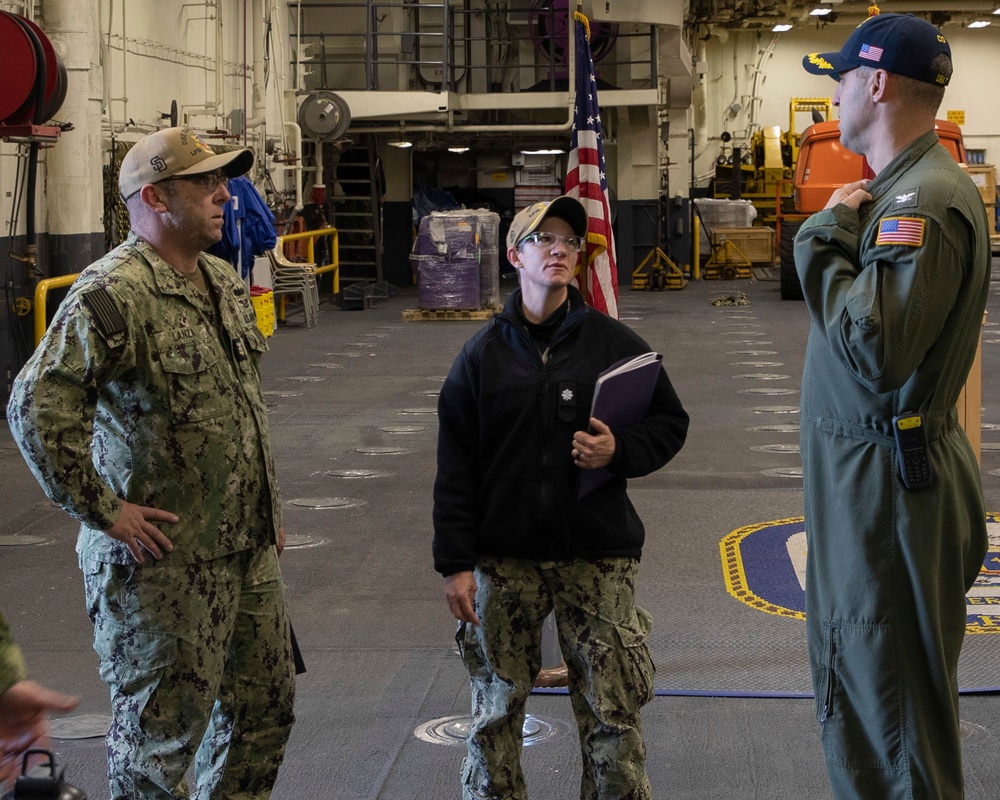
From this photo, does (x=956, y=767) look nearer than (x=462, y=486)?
Yes

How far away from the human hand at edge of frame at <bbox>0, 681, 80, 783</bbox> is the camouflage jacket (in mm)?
985

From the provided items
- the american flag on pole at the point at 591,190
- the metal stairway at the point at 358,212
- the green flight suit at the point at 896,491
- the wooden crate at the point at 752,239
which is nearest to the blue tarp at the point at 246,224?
the metal stairway at the point at 358,212

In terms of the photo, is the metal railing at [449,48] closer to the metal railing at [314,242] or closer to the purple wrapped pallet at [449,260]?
the metal railing at [314,242]

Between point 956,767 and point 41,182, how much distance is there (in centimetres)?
1004

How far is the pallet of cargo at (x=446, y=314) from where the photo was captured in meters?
17.2

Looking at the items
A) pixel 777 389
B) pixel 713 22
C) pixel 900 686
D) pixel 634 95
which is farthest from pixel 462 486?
pixel 713 22

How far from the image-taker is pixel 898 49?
2586 mm

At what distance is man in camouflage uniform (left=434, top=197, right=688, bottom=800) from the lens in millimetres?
3037

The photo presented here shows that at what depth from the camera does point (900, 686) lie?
101 inches

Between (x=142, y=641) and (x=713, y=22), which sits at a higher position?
(x=713, y=22)

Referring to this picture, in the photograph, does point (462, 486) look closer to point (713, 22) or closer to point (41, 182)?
point (41, 182)

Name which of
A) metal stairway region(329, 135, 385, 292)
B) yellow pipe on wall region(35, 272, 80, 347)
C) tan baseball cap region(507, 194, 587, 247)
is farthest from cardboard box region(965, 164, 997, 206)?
tan baseball cap region(507, 194, 587, 247)

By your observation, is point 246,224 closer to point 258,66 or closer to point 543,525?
point 258,66

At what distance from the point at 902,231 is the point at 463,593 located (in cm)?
125
